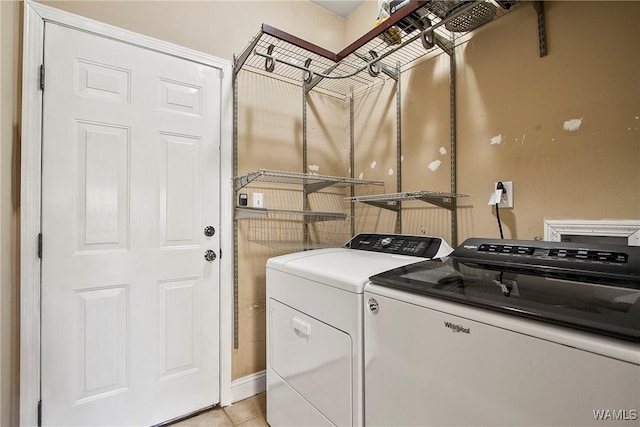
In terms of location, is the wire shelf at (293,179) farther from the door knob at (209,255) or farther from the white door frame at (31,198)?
the white door frame at (31,198)

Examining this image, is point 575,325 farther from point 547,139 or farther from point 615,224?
point 547,139

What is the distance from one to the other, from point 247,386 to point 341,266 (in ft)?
3.96

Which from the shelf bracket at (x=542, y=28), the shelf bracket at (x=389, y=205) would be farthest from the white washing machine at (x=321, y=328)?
the shelf bracket at (x=542, y=28)

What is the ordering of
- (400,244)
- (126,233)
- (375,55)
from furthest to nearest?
(375,55), (400,244), (126,233)

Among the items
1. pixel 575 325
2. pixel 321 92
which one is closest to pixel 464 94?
pixel 321 92

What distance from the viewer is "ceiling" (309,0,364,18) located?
219 centimetres

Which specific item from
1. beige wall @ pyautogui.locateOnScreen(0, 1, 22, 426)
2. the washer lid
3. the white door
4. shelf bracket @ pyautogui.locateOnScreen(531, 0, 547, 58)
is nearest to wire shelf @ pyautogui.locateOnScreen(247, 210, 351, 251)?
the white door

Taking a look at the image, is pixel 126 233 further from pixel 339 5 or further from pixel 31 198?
pixel 339 5

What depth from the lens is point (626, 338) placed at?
1.82 feet

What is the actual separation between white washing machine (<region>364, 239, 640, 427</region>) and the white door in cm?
116

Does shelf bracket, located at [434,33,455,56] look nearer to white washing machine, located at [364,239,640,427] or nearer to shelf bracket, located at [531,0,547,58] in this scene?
shelf bracket, located at [531,0,547,58]

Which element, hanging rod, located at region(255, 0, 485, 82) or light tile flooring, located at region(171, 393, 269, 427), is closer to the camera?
hanging rod, located at region(255, 0, 485, 82)

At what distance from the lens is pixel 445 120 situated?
1686 millimetres

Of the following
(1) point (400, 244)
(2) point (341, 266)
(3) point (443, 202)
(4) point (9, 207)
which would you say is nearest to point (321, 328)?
(2) point (341, 266)
